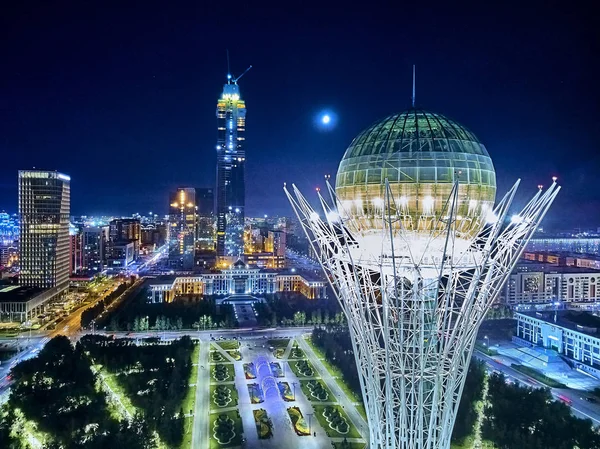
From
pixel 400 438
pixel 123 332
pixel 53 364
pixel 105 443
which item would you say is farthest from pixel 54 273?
pixel 400 438

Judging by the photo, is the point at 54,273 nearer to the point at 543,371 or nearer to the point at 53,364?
the point at 53,364

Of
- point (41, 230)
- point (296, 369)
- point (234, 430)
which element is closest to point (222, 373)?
point (296, 369)

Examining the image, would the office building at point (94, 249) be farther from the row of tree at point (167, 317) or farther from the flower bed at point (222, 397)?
the flower bed at point (222, 397)

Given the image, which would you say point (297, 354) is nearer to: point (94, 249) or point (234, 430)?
point (234, 430)

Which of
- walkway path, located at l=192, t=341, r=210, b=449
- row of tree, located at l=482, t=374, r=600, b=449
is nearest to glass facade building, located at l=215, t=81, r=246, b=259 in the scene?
walkway path, located at l=192, t=341, r=210, b=449

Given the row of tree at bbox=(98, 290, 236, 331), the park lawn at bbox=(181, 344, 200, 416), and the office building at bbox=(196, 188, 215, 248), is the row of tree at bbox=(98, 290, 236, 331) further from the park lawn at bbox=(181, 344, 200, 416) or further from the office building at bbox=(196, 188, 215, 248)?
the office building at bbox=(196, 188, 215, 248)
